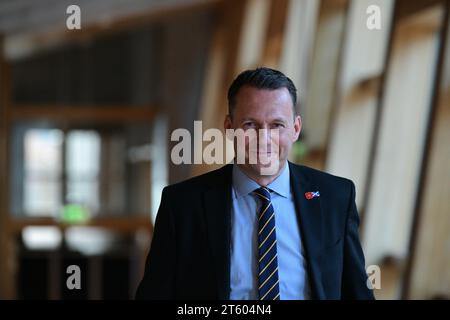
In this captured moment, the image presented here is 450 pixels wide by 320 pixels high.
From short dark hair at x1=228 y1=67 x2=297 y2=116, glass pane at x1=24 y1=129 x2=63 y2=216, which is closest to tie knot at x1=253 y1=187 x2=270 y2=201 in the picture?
short dark hair at x1=228 y1=67 x2=297 y2=116

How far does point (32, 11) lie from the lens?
865 centimetres

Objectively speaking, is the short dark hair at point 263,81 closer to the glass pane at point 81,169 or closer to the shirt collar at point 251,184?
the shirt collar at point 251,184

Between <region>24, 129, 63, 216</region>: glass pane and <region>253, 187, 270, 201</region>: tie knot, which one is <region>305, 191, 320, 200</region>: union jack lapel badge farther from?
<region>24, 129, 63, 216</region>: glass pane

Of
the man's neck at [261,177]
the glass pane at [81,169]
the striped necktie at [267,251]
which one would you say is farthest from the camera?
the glass pane at [81,169]

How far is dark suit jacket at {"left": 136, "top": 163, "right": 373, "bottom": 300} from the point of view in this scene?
1764 mm

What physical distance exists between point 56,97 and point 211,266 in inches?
479

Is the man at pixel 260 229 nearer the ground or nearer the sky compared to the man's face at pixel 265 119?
nearer the ground

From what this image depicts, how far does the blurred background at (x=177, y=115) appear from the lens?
467 cm

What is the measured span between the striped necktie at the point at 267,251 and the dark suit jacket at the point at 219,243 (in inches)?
2.6

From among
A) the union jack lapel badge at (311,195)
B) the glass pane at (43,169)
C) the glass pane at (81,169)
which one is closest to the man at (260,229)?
the union jack lapel badge at (311,195)

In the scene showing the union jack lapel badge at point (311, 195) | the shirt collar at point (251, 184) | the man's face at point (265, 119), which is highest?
the man's face at point (265, 119)

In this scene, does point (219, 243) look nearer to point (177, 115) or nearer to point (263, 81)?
point (263, 81)

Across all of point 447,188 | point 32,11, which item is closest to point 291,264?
point 447,188
